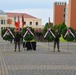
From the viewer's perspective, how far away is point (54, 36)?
3612 cm

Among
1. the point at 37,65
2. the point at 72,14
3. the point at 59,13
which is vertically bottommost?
the point at 37,65

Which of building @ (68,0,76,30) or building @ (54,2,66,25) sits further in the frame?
building @ (54,2,66,25)

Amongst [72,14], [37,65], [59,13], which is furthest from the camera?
[59,13]

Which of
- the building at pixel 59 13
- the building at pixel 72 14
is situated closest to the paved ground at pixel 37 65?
the building at pixel 72 14

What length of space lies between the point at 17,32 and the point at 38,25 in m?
162

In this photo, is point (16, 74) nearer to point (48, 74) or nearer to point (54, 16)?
point (48, 74)

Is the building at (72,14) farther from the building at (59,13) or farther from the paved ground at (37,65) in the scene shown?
the paved ground at (37,65)

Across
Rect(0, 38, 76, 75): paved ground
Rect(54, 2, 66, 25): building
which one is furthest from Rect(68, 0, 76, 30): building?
Rect(0, 38, 76, 75): paved ground

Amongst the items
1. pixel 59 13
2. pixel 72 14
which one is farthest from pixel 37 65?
pixel 59 13

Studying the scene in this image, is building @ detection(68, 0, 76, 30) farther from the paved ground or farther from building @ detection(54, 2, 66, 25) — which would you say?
the paved ground

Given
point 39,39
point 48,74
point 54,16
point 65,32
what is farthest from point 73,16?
point 48,74

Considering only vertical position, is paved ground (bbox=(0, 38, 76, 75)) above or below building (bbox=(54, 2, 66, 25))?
below

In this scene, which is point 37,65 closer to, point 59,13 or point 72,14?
point 72,14

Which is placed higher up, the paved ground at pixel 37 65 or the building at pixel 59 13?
the building at pixel 59 13
